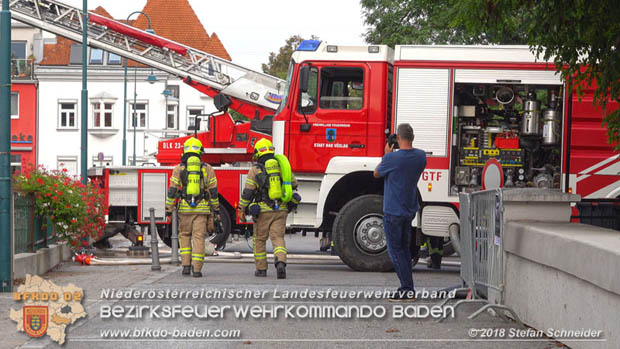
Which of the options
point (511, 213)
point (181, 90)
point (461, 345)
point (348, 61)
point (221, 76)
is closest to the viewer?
point (461, 345)

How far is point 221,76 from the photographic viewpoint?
21.0 meters

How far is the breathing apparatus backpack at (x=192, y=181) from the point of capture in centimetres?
1250

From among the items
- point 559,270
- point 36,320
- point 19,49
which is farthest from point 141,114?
point 559,270

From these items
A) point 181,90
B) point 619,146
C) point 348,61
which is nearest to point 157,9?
point 181,90

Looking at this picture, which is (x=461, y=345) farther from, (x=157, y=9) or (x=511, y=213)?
(x=157, y=9)

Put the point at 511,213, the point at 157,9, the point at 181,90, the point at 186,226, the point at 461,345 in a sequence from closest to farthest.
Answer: the point at 461,345, the point at 511,213, the point at 186,226, the point at 181,90, the point at 157,9

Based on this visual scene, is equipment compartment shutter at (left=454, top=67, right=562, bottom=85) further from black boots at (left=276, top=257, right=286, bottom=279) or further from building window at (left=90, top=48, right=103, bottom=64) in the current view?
building window at (left=90, top=48, right=103, bottom=64)

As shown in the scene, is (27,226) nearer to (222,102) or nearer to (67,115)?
(222,102)

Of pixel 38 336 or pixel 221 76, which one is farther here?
pixel 221 76

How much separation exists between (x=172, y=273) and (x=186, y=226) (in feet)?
2.56

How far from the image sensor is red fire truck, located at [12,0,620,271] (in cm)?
1298

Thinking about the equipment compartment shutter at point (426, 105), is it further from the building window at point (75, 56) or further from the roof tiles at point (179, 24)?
the roof tiles at point (179, 24)

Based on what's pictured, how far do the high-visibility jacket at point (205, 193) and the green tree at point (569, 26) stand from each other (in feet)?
13.6

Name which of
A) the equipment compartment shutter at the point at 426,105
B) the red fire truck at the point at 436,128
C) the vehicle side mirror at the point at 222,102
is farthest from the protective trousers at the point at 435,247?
the vehicle side mirror at the point at 222,102
